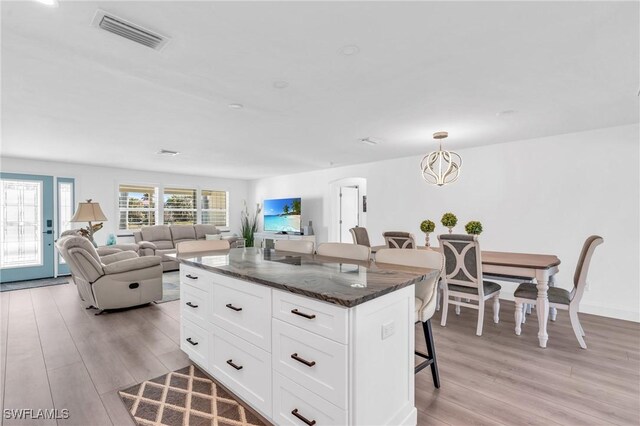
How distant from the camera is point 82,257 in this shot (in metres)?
3.68

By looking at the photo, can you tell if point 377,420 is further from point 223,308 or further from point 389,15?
point 389,15

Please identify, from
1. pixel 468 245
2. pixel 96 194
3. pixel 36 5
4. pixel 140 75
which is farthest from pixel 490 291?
pixel 96 194

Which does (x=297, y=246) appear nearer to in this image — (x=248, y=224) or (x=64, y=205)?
(x=64, y=205)

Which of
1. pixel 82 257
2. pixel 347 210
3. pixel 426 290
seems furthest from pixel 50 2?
pixel 347 210

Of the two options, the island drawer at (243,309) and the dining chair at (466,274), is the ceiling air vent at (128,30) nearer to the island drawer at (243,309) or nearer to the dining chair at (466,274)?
the island drawer at (243,309)

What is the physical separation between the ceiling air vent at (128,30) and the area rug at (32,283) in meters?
5.69

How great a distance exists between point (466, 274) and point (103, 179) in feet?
24.4

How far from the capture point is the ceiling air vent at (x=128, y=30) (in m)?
1.67

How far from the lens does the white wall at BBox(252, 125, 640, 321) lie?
3.77 m

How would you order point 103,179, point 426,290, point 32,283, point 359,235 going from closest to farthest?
1. point 426,290
2. point 359,235
3. point 32,283
4. point 103,179

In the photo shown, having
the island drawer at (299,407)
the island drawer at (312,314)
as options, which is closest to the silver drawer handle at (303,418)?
the island drawer at (299,407)

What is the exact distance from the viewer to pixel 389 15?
1.66m

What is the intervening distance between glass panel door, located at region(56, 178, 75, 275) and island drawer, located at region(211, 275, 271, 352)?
6.06m

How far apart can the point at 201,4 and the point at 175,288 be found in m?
4.67
